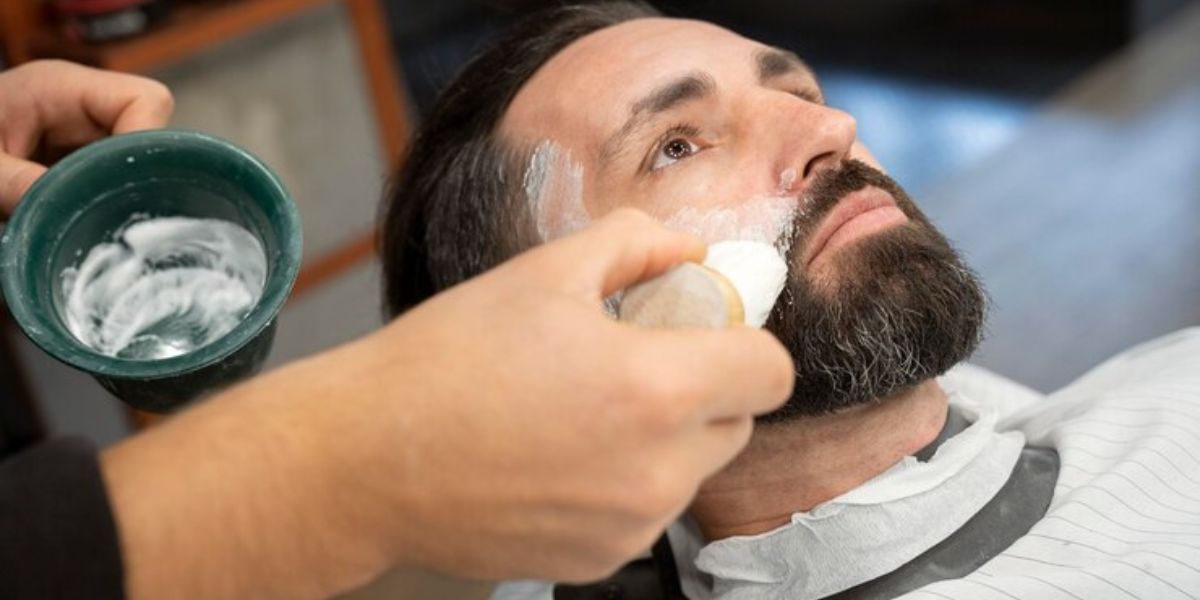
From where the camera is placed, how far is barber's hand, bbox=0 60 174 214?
5.59ft

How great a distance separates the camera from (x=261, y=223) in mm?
1541

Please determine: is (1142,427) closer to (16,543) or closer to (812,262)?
(812,262)

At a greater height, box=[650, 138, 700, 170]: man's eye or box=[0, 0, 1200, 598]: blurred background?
box=[650, 138, 700, 170]: man's eye

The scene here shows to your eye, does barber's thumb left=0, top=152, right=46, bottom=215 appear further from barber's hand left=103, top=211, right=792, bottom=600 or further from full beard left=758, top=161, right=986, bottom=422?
full beard left=758, top=161, right=986, bottom=422

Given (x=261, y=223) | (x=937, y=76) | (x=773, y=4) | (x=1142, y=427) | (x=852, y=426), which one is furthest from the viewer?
(x=773, y=4)

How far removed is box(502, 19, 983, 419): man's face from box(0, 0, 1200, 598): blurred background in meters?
0.90

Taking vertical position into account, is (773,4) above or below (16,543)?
below

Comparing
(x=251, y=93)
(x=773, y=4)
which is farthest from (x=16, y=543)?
(x=773, y=4)

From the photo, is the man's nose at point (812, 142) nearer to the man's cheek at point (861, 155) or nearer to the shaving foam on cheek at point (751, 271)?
the man's cheek at point (861, 155)

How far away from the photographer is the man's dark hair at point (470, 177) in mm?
1938

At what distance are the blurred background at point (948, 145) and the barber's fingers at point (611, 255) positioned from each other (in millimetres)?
1687

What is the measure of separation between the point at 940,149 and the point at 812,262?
3.18 meters

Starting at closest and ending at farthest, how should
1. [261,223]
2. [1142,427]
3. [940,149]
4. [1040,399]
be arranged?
[261,223] < [1142,427] < [1040,399] < [940,149]

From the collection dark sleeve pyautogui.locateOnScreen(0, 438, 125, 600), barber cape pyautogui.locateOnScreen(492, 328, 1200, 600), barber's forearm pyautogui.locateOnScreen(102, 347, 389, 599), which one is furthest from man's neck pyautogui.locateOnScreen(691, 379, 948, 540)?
dark sleeve pyautogui.locateOnScreen(0, 438, 125, 600)
